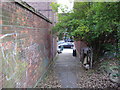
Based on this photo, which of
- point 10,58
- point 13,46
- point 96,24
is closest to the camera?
point 10,58

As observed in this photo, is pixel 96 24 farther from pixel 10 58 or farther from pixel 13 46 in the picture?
pixel 10 58

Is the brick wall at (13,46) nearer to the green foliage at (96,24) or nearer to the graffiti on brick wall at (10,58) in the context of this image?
the graffiti on brick wall at (10,58)

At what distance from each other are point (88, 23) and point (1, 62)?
190 inches

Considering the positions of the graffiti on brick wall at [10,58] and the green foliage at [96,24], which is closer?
the graffiti on brick wall at [10,58]

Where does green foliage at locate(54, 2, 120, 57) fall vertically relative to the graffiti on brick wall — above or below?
above

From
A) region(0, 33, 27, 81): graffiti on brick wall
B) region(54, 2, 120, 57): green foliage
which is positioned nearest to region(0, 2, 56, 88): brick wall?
region(0, 33, 27, 81): graffiti on brick wall

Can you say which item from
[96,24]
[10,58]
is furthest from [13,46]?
[96,24]

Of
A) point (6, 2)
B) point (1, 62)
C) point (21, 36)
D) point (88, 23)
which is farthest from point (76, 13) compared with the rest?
point (1, 62)

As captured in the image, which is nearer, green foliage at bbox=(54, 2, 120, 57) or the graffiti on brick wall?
the graffiti on brick wall

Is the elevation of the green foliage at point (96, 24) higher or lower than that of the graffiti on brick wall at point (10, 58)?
higher

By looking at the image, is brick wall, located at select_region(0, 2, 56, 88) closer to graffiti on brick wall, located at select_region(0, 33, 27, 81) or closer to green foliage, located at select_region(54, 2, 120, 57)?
graffiti on brick wall, located at select_region(0, 33, 27, 81)

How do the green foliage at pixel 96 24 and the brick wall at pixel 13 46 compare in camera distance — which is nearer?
the brick wall at pixel 13 46

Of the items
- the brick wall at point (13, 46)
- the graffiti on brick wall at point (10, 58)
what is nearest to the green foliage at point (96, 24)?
the brick wall at point (13, 46)

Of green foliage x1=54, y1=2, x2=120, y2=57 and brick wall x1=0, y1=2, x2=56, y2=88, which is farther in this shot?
green foliage x1=54, y1=2, x2=120, y2=57
